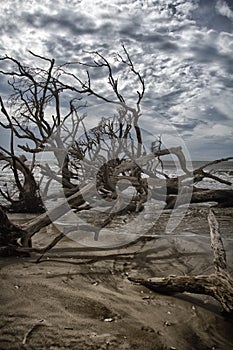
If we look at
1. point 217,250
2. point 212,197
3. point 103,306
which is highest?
point 212,197

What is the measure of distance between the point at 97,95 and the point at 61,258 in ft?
20.5

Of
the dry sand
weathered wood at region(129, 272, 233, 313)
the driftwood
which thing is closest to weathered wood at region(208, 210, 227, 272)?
the driftwood

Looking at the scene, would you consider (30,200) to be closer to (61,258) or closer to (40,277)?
(61,258)

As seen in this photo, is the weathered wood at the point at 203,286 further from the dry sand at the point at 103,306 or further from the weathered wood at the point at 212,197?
the weathered wood at the point at 212,197

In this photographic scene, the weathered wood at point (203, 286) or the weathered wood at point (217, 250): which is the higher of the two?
the weathered wood at point (217, 250)

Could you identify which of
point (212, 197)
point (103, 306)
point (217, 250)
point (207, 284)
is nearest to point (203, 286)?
point (207, 284)

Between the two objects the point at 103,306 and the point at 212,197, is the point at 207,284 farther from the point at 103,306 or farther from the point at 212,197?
the point at 212,197

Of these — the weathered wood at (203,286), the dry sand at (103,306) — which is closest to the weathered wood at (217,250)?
the weathered wood at (203,286)

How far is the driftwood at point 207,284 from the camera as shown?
248cm

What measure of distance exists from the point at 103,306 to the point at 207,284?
968 millimetres

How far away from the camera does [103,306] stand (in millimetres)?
2623

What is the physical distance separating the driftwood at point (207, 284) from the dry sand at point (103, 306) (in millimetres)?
99

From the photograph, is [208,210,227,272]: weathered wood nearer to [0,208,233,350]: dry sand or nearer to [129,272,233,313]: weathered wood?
[129,272,233,313]: weathered wood

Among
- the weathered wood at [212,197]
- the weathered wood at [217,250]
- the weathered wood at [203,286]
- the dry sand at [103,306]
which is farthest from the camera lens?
the weathered wood at [212,197]
